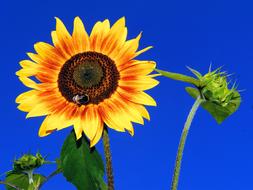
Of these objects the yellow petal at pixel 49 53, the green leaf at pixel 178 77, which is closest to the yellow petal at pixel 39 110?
the yellow petal at pixel 49 53

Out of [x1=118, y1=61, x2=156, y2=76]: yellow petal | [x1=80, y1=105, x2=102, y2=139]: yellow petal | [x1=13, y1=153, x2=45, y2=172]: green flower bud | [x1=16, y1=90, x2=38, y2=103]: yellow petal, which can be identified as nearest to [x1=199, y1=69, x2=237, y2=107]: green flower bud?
[x1=118, y1=61, x2=156, y2=76]: yellow petal

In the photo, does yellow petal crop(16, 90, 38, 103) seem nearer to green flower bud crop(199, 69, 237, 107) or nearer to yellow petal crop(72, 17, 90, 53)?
yellow petal crop(72, 17, 90, 53)

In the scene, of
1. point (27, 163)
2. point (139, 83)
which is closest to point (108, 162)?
point (139, 83)

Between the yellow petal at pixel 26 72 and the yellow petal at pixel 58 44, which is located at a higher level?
the yellow petal at pixel 58 44

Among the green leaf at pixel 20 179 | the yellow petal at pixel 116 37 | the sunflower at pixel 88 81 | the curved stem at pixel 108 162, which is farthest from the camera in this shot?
the green leaf at pixel 20 179

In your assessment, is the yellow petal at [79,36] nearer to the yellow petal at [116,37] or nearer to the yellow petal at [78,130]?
the yellow petal at [116,37]

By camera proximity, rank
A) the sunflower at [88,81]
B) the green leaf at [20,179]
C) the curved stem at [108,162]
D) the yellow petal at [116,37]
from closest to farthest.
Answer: the curved stem at [108,162] < the sunflower at [88,81] < the yellow petal at [116,37] < the green leaf at [20,179]

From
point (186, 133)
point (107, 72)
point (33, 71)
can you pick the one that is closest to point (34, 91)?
point (33, 71)
